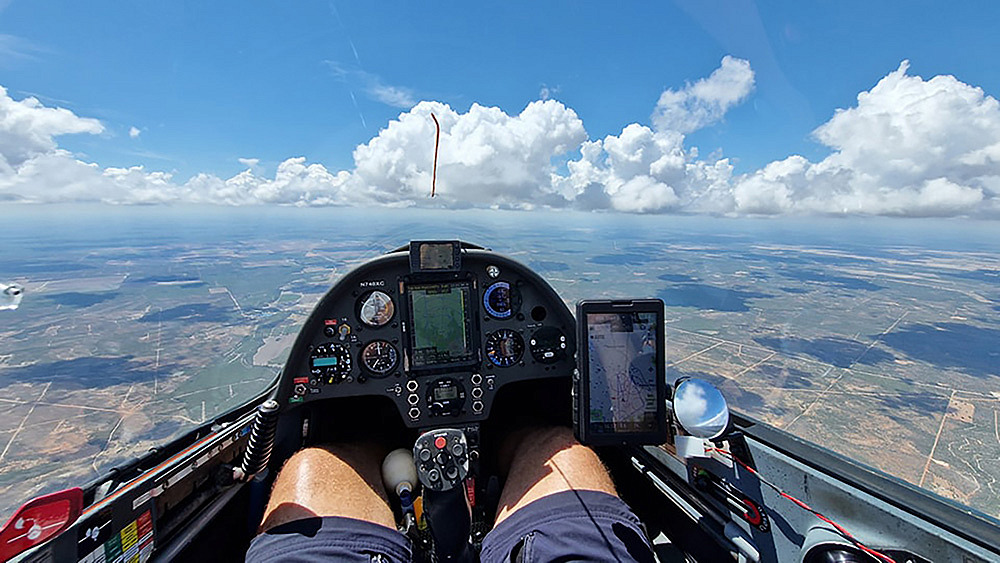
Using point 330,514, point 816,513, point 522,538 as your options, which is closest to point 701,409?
point 816,513

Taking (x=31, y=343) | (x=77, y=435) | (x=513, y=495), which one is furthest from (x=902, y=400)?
(x=31, y=343)

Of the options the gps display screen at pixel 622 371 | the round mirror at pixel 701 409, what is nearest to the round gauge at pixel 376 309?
the gps display screen at pixel 622 371

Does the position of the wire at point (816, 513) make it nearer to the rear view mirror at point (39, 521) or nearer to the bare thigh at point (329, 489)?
the bare thigh at point (329, 489)

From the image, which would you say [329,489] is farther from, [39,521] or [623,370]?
[623,370]

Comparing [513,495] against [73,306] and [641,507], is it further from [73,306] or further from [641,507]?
[73,306]

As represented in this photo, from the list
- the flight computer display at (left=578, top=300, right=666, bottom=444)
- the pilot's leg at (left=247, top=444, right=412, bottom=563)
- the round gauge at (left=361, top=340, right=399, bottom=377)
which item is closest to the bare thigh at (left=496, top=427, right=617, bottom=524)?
the flight computer display at (left=578, top=300, right=666, bottom=444)

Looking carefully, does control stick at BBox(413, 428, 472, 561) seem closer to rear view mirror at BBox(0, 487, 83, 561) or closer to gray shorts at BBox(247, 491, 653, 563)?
gray shorts at BBox(247, 491, 653, 563)
